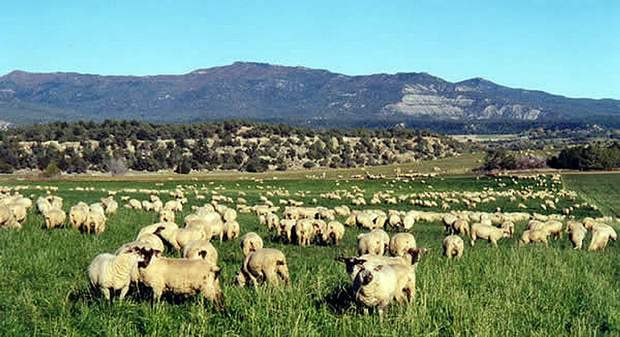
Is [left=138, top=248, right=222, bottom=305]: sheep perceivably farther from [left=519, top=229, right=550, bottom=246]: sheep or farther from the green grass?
the green grass

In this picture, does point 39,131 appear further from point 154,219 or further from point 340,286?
point 340,286

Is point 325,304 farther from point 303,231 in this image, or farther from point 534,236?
point 534,236

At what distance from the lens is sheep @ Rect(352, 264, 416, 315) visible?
10922 mm

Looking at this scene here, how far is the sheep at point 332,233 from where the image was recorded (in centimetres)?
2495

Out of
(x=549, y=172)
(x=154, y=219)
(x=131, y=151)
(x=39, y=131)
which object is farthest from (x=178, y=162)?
(x=154, y=219)

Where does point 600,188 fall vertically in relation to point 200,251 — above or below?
below

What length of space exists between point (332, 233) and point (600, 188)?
5751 cm

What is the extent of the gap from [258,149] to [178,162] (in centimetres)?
1722

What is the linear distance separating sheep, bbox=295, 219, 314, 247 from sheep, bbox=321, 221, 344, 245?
1.88 ft

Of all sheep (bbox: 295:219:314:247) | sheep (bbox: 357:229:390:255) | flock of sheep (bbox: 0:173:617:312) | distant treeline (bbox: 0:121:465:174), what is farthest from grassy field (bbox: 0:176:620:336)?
distant treeline (bbox: 0:121:465:174)

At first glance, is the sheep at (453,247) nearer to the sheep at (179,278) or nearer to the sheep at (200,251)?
the sheep at (200,251)

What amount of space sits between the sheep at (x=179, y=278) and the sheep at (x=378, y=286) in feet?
8.06

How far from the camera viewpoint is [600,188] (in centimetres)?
7388

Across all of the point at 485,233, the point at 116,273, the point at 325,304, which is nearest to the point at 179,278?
the point at 116,273
